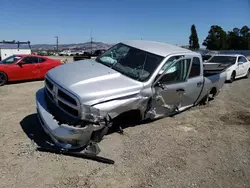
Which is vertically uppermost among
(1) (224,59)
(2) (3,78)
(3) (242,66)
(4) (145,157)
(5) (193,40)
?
(1) (224,59)

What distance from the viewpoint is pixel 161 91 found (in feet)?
17.0

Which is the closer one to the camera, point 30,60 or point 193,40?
point 30,60

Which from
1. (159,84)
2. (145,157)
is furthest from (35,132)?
(159,84)

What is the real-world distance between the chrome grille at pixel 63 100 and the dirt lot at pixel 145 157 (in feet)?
2.34

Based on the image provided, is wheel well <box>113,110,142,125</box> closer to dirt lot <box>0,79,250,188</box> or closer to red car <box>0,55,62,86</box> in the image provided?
dirt lot <box>0,79,250,188</box>

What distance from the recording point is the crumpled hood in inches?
161

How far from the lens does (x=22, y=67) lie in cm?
1060

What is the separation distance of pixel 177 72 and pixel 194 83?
79 cm

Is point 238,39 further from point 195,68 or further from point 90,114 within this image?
point 90,114

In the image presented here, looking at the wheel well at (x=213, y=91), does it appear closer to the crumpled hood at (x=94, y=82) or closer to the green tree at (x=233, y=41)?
the crumpled hood at (x=94, y=82)

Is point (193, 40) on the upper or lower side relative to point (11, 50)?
lower

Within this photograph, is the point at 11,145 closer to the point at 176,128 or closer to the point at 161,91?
the point at 161,91

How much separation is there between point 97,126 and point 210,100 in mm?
5578

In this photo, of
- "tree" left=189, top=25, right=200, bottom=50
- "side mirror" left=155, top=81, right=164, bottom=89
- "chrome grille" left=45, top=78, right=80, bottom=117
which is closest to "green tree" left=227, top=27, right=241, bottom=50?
"tree" left=189, top=25, right=200, bottom=50
